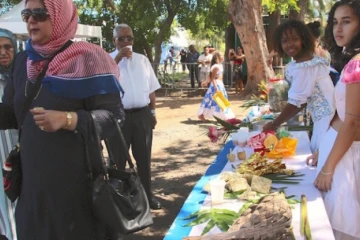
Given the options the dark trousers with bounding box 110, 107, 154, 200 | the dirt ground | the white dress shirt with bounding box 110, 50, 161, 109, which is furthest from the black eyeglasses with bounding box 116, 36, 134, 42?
the dirt ground

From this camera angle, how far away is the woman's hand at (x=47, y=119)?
1.63 m

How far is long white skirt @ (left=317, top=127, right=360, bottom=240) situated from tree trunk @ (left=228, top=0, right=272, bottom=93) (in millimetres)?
9310

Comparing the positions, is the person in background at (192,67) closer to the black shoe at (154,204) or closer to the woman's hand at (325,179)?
the black shoe at (154,204)

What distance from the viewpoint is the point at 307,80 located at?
318cm

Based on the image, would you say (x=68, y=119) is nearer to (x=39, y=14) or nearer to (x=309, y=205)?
(x=39, y=14)

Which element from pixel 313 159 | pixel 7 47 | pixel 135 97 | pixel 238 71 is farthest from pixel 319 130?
pixel 238 71

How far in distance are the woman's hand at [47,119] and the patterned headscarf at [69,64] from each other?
171 millimetres

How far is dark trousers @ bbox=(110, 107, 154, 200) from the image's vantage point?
4.34 metres

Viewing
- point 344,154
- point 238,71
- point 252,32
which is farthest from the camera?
point 238,71

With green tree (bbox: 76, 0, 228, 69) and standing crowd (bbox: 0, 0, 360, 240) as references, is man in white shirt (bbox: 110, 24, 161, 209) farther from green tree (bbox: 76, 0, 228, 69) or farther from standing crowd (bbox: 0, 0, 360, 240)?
green tree (bbox: 76, 0, 228, 69)

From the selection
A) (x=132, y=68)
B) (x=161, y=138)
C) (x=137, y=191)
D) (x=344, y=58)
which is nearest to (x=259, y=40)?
(x=161, y=138)

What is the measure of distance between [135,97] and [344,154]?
246cm

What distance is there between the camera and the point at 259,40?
11516 millimetres

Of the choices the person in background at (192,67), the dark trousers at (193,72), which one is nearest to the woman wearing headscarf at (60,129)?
the person in background at (192,67)
